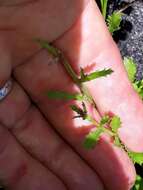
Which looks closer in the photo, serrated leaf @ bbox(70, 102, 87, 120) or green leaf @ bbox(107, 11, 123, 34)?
serrated leaf @ bbox(70, 102, 87, 120)

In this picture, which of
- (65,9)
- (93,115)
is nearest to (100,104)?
(93,115)

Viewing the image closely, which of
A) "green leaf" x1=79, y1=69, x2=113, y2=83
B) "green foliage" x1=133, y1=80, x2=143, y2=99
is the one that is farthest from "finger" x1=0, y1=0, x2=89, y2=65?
"green foliage" x1=133, y1=80, x2=143, y2=99

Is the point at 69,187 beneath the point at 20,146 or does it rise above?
beneath

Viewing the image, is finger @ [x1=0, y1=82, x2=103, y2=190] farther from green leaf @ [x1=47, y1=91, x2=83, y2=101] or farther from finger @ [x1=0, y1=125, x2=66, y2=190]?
green leaf @ [x1=47, y1=91, x2=83, y2=101]

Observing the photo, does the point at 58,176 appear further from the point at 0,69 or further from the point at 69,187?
the point at 0,69

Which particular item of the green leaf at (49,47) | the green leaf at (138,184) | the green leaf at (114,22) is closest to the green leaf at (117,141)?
the green leaf at (138,184)

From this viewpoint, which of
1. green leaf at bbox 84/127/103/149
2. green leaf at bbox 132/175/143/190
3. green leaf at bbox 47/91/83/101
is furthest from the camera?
green leaf at bbox 132/175/143/190

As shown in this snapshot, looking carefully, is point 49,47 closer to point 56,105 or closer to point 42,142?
point 56,105

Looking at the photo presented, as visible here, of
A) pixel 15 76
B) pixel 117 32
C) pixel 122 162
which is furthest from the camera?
pixel 117 32
